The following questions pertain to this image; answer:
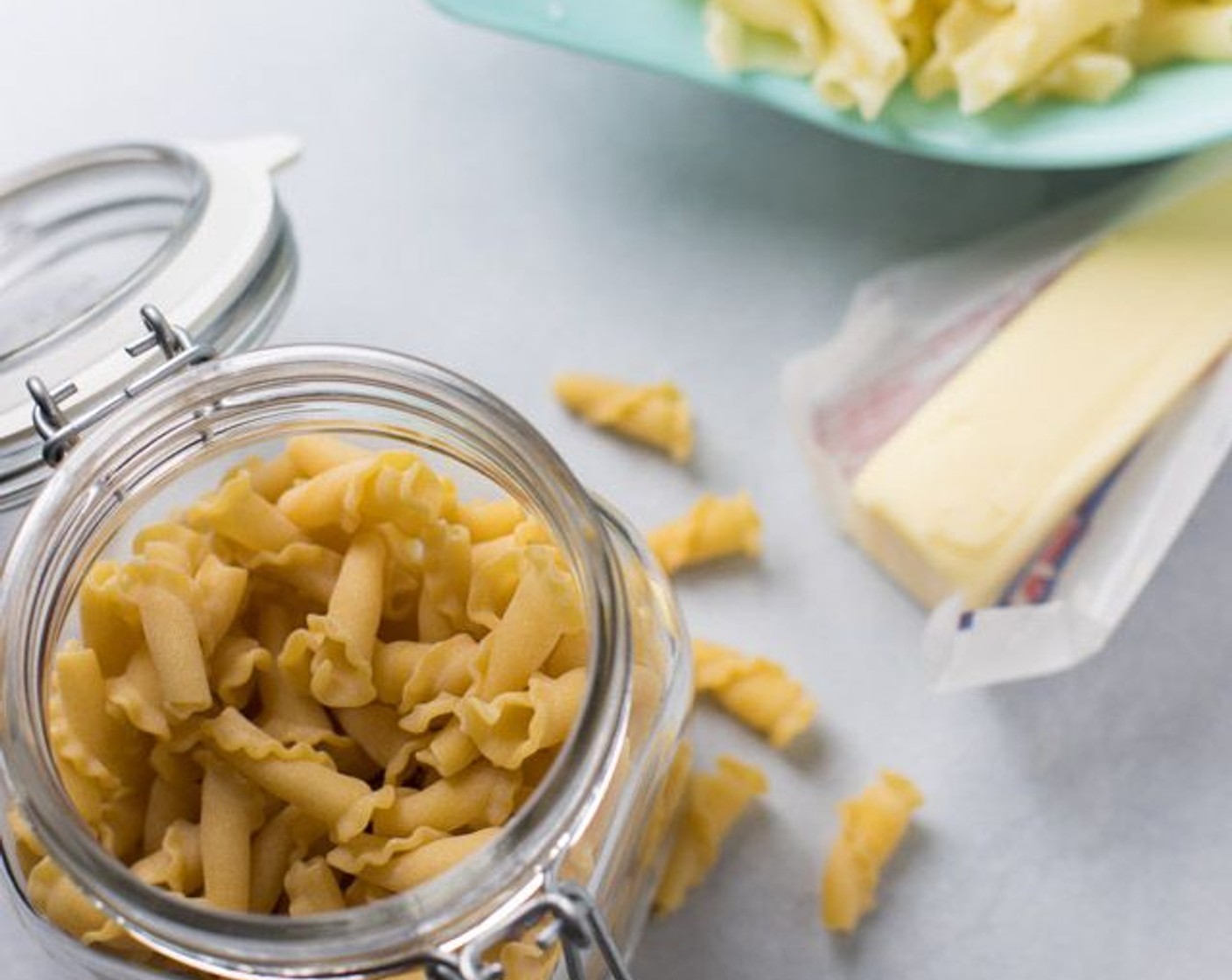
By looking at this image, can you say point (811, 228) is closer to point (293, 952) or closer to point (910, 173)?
point (910, 173)

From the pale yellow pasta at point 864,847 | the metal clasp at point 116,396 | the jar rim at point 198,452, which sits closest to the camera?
the jar rim at point 198,452

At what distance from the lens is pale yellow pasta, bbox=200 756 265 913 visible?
1.66 ft

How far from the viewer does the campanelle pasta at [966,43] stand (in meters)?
0.68

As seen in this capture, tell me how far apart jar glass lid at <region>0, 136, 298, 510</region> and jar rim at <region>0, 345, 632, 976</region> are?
1.8 inches

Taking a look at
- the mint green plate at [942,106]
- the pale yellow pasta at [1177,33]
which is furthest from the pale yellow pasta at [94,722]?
the pale yellow pasta at [1177,33]

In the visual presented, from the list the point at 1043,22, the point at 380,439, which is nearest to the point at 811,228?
the point at 1043,22

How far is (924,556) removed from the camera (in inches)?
27.4

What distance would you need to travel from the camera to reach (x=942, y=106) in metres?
0.72

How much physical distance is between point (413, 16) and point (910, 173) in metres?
0.26

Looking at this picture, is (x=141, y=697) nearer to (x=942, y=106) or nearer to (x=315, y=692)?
(x=315, y=692)

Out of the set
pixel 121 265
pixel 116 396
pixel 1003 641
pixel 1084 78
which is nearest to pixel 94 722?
pixel 116 396

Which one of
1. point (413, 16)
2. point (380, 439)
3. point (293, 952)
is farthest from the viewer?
point (413, 16)

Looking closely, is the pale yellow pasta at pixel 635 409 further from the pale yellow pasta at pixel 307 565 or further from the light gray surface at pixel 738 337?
the pale yellow pasta at pixel 307 565

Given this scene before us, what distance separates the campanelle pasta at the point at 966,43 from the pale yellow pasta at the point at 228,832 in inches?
14.3
